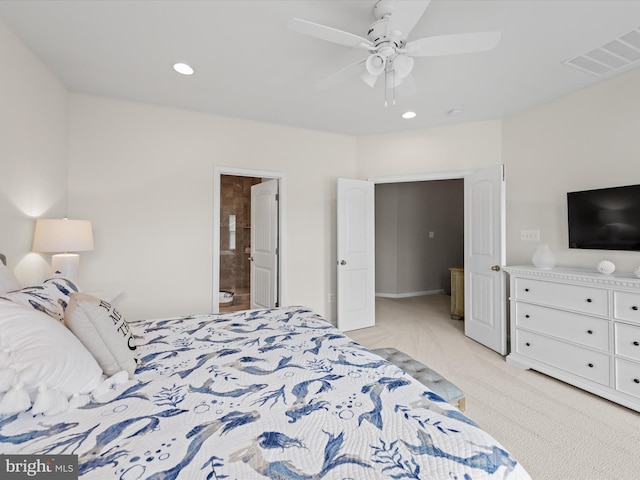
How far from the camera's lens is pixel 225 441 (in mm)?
849

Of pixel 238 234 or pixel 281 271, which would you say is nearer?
pixel 281 271

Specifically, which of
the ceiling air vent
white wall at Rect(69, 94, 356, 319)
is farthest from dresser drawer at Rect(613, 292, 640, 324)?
white wall at Rect(69, 94, 356, 319)

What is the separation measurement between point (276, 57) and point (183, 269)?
241cm

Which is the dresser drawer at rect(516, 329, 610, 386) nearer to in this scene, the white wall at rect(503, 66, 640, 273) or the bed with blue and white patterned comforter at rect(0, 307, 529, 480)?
the white wall at rect(503, 66, 640, 273)

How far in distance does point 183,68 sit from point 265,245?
7.83 feet

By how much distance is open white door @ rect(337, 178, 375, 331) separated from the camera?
4.05 metres

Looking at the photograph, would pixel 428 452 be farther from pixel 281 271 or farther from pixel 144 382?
pixel 281 271

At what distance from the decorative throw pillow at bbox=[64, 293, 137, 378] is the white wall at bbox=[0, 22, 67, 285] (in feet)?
4.70

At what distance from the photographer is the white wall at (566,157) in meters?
2.59

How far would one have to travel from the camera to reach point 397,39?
178 centimetres

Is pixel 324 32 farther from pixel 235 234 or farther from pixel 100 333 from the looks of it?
pixel 235 234

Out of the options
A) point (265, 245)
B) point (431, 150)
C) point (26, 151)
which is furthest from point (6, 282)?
point (431, 150)

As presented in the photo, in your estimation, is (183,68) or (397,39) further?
(183,68)

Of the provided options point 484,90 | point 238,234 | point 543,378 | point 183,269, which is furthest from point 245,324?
point 238,234
